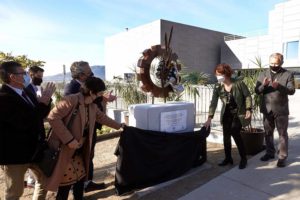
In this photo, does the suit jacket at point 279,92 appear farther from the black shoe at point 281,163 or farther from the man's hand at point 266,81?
the black shoe at point 281,163

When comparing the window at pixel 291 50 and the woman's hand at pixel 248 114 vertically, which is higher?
the window at pixel 291 50

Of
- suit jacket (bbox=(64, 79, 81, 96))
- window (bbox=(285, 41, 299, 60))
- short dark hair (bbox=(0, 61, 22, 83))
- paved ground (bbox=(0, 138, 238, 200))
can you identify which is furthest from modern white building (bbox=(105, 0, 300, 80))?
short dark hair (bbox=(0, 61, 22, 83))

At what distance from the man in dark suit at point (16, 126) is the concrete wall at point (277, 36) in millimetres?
28868

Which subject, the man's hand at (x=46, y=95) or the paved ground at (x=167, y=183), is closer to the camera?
the man's hand at (x=46, y=95)

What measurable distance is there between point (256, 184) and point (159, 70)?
7.80ft

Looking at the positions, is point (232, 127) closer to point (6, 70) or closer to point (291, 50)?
point (6, 70)

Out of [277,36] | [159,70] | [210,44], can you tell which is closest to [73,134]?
[159,70]

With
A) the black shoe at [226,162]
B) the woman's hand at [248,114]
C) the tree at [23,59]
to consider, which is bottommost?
the black shoe at [226,162]

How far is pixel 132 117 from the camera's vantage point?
181 inches

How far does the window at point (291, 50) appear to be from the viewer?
100 feet

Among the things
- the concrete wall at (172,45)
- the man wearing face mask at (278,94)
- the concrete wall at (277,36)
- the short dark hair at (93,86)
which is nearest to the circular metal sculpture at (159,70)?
the man wearing face mask at (278,94)

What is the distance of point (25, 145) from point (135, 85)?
22.2ft

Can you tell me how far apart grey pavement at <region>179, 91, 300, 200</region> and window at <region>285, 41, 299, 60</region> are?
29.0m

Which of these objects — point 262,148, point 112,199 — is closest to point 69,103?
point 112,199
